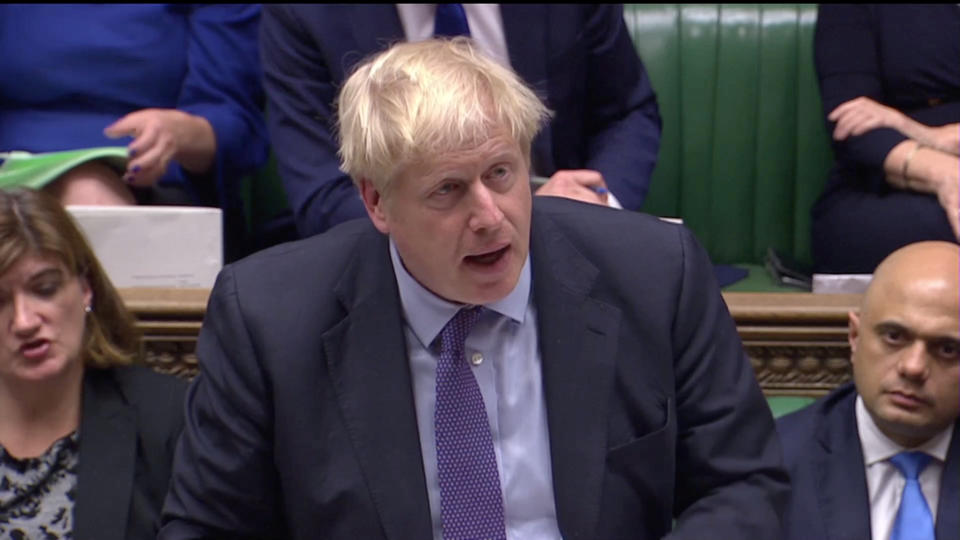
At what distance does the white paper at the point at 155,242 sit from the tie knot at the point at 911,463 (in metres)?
1.15

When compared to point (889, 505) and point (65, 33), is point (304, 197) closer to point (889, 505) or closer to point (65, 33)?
point (65, 33)

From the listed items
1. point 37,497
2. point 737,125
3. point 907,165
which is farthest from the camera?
point 737,125

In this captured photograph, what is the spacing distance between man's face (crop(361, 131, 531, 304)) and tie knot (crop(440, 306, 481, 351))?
1.7 inches

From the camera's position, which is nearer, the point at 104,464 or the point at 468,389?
the point at 468,389

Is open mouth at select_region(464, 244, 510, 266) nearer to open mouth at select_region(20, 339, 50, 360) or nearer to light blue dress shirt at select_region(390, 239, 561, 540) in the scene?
light blue dress shirt at select_region(390, 239, 561, 540)

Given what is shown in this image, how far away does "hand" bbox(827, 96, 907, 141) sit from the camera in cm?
264

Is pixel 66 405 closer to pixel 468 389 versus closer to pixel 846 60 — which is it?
pixel 468 389

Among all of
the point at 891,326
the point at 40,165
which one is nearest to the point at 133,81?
the point at 40,165

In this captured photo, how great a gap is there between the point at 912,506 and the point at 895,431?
0.37 feet

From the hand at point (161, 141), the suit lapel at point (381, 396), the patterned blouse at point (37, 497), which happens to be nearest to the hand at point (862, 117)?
the hand at point (161, 141)

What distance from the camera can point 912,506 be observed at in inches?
78.4

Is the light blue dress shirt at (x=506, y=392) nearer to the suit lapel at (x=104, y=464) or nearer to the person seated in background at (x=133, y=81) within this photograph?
the suit lapel at (x=104, y=464)

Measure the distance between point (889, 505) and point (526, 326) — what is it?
0.72m

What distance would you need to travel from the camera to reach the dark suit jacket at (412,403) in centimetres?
158
